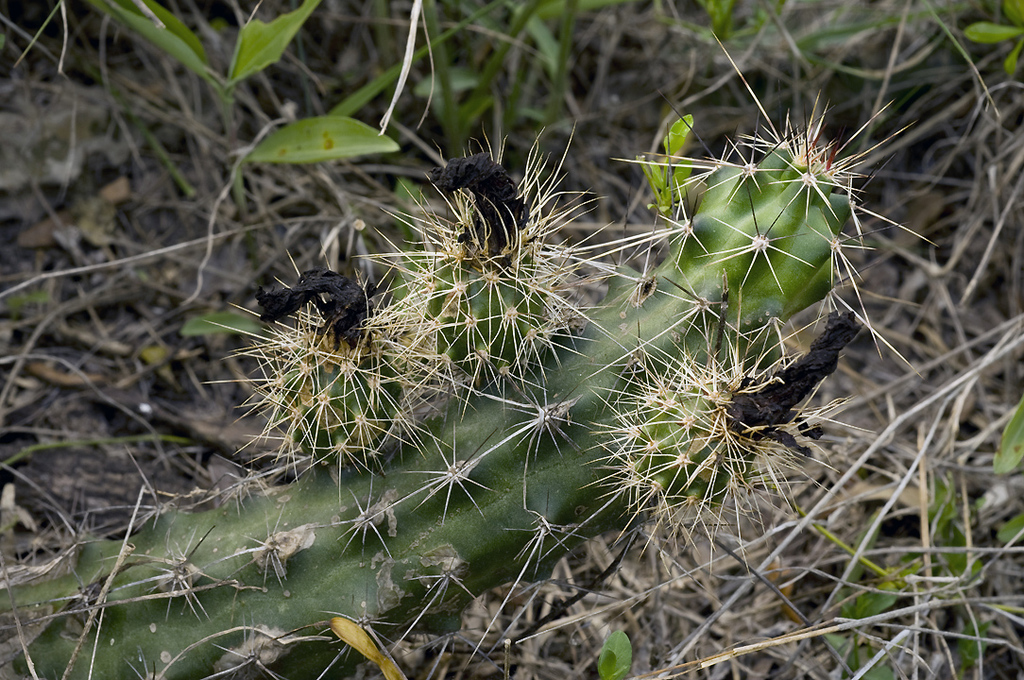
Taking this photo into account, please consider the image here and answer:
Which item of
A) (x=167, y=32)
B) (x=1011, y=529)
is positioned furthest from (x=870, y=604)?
(x=167, y=32)

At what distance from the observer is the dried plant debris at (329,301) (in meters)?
1.53

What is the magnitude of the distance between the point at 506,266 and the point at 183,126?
1.90m

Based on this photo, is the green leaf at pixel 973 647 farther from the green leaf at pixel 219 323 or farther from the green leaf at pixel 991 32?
the green leaf at pixel 219 323

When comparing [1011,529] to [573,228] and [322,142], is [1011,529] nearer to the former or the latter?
[573,228]

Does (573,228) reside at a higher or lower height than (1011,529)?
higher

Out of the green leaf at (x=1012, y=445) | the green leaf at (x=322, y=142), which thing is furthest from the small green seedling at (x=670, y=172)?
the green leaf at (x=1012, y=445)

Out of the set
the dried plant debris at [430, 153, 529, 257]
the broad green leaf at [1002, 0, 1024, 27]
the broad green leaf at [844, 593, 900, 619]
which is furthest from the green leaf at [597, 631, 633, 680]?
the broad green leaf at [1002, 0, 1024, 27]

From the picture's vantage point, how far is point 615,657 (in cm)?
165

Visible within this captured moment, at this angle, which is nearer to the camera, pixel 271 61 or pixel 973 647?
pixel 973 647

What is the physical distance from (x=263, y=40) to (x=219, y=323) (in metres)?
0.90

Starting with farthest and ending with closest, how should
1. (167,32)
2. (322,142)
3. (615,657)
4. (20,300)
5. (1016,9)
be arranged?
(20,300) → (1016,9) → (322,142) → (167,32) → (615,657)

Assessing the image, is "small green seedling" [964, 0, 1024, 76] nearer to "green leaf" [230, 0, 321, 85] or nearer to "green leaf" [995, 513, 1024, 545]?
"green leaf" [995, 513, 1024, 545]

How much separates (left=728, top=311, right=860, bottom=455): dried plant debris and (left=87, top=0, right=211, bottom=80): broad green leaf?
6.00 feet

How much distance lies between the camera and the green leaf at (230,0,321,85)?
2139mm
